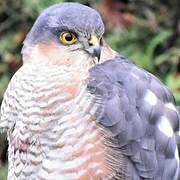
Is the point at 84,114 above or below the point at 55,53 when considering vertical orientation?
below

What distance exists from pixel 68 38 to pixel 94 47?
15cm

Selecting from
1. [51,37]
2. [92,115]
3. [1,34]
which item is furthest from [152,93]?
[1,34]

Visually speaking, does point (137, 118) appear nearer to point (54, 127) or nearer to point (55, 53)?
point (54, 127)

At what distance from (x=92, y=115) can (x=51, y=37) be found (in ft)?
1.35

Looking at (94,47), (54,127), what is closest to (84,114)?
(54,127)

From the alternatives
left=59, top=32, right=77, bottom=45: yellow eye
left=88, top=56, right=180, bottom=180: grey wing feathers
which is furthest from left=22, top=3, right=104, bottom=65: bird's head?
left=88, top=56, right=180, bottom=180: grey wing feathers

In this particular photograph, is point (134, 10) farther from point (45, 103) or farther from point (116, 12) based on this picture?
point (45, 103)

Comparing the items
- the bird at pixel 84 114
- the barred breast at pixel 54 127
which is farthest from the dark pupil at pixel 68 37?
the barred breast at pixel 54 127

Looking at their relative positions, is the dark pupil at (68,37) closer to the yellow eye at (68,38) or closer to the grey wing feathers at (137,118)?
the yellow eye at (68,38)

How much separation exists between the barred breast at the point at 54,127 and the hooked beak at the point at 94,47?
11 centimetres

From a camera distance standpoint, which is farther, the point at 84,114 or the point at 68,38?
the point at 68,38

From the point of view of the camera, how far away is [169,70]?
15.8 ft

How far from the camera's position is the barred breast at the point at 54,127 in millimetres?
2779

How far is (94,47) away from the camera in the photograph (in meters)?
2.84
